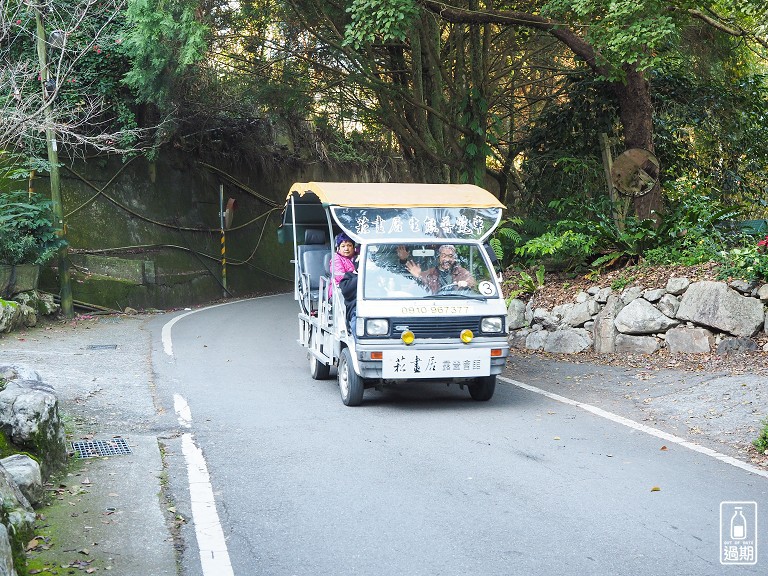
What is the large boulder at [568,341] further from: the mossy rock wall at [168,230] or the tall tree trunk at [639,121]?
the mossy rock wall at [168,230]

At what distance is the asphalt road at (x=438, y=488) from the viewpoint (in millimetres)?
4973

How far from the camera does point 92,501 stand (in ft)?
20.0

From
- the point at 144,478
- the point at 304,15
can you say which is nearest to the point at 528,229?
the point at 304,15

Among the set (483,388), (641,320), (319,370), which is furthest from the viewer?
(641,320)

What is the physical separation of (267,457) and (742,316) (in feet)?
24.3

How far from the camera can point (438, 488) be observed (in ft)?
20.8

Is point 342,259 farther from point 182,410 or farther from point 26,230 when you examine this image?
point 26,230

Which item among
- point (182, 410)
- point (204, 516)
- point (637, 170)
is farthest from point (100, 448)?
point (637, 170)

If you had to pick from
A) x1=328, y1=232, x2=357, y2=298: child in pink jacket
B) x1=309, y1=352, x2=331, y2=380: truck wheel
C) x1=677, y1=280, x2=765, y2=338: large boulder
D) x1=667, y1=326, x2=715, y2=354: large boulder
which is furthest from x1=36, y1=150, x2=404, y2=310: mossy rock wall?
x1=677, y1=280, x2=765, y2=338: large boulder

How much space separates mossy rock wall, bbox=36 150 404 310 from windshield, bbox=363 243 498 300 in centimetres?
1290

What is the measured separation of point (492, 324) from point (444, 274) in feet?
2.86

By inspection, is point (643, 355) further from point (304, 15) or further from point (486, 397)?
point (304, 15)

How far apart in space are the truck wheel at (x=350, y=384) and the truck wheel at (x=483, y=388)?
1.35 m

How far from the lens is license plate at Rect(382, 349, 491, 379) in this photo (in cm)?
912
